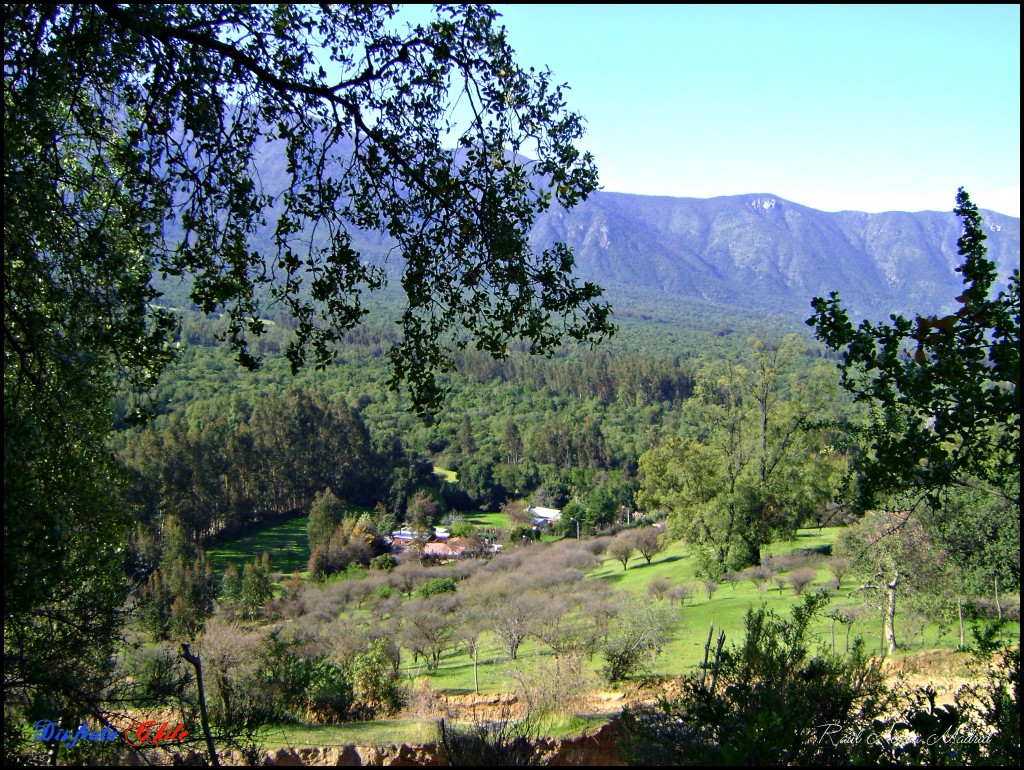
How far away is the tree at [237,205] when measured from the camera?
13.4 feet

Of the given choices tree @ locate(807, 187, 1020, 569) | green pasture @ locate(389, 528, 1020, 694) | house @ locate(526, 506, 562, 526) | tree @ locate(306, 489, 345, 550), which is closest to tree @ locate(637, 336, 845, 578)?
green pasture @ locate(389, 528, 1020, 694)

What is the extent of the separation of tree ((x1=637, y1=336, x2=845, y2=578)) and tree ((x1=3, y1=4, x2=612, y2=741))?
17.6m

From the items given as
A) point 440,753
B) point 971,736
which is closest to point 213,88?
point 440,753

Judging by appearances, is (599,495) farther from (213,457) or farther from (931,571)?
(931,571)

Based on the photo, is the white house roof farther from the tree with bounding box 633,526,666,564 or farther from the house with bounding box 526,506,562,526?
the tree with bounding box 633,526,666,564

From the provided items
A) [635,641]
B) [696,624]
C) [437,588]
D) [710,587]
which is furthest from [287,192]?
[437,588]

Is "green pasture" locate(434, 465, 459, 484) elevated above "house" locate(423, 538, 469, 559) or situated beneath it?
situated beneath

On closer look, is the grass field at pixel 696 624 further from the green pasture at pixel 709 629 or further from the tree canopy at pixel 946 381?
the tree canopy at pixel 946 381

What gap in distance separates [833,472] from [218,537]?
3826cm

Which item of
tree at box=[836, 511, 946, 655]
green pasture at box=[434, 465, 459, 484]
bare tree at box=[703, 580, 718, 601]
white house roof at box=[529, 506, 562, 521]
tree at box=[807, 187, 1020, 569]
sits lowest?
white house roof at box=[529, 506, 562, 521]

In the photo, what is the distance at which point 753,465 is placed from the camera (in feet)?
72.6

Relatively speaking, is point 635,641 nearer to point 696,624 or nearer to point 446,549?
point 696,624

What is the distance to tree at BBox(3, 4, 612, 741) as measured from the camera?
13.4 ft

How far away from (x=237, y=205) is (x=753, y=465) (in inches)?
797
